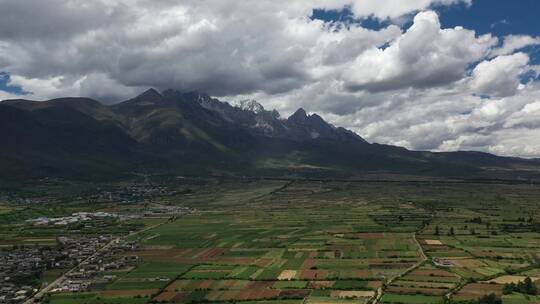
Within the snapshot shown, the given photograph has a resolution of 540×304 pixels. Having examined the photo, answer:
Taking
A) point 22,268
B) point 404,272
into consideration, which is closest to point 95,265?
point 22,268

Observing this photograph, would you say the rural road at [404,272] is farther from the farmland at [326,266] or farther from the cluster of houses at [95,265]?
the cluster of houses at [95,265]

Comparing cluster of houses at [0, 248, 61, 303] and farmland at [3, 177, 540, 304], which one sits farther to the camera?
cluster of houses at [0, 248, 61, 303]

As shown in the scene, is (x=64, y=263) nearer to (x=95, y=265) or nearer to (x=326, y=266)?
(x=95, y=265)

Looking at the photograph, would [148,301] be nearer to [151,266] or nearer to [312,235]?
[151,266]

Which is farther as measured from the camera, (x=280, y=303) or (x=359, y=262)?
(x=359, y=262)

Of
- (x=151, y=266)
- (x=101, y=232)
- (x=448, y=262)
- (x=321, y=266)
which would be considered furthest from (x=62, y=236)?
(x=448, y=262)

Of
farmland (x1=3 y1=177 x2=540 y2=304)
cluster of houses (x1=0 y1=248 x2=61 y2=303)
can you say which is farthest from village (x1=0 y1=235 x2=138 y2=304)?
farmland (x1=3 y1=177 x2=540 y2=304)

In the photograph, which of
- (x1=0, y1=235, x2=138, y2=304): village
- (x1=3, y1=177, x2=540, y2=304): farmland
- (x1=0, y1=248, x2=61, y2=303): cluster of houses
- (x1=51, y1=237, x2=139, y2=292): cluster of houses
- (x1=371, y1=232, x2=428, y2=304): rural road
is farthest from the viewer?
(x1=51, y1=237, x2=139, y2=292): cluster of houses

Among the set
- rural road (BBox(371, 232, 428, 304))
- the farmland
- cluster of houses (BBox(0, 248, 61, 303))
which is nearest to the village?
cluster of houses (BBox(0, 248, 61, 303))

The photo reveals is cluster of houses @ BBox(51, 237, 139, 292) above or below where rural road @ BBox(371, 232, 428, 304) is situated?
below

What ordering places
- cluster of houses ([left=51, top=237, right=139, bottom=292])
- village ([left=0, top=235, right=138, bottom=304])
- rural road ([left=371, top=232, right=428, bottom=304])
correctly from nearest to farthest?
rural road ([left=371, top=232, right=428, bottom=304])
village ([left=0, top=235, right=138, bottom=304])
cluster of houses ([left=51, top=237, right=139, bottom=292])

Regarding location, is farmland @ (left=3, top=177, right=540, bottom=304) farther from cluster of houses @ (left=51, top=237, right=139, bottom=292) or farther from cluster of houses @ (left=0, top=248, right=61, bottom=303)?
cluster of houses @ (left=0, top=248, right=61, bottom=303)
